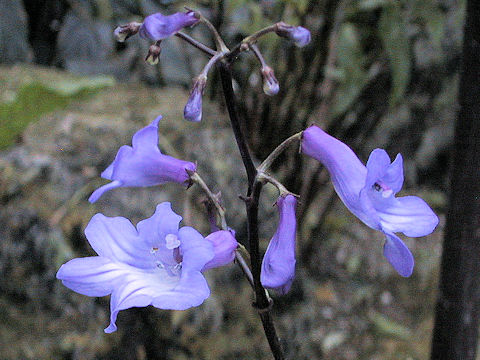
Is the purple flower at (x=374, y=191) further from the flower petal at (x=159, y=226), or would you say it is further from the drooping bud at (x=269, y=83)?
the flower petal at (x=159, y=226)

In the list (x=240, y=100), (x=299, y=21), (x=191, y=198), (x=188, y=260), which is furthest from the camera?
(x=240, y=100)

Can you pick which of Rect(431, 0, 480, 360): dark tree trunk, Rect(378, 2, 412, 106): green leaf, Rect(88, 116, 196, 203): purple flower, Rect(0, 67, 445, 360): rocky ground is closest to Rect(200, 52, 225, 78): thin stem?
Rect(88, 116, 196, 203): purple flower

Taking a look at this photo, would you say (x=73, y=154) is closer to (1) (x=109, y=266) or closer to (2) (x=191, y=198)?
(2) (x=191, y=198)

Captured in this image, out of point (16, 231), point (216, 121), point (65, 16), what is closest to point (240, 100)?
point (216, 121)

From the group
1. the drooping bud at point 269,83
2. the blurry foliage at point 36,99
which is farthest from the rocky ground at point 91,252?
the drooping bud at point 269,83

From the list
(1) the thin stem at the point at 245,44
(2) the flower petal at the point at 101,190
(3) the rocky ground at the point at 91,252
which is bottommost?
(3) the rocky ground at the point at 91,252

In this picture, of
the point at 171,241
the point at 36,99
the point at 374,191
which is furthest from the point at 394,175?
the point at 36,99

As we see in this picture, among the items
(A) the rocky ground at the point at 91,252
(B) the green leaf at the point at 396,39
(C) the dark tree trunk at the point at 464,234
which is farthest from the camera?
(B) the green leaf at the point at 396,39
